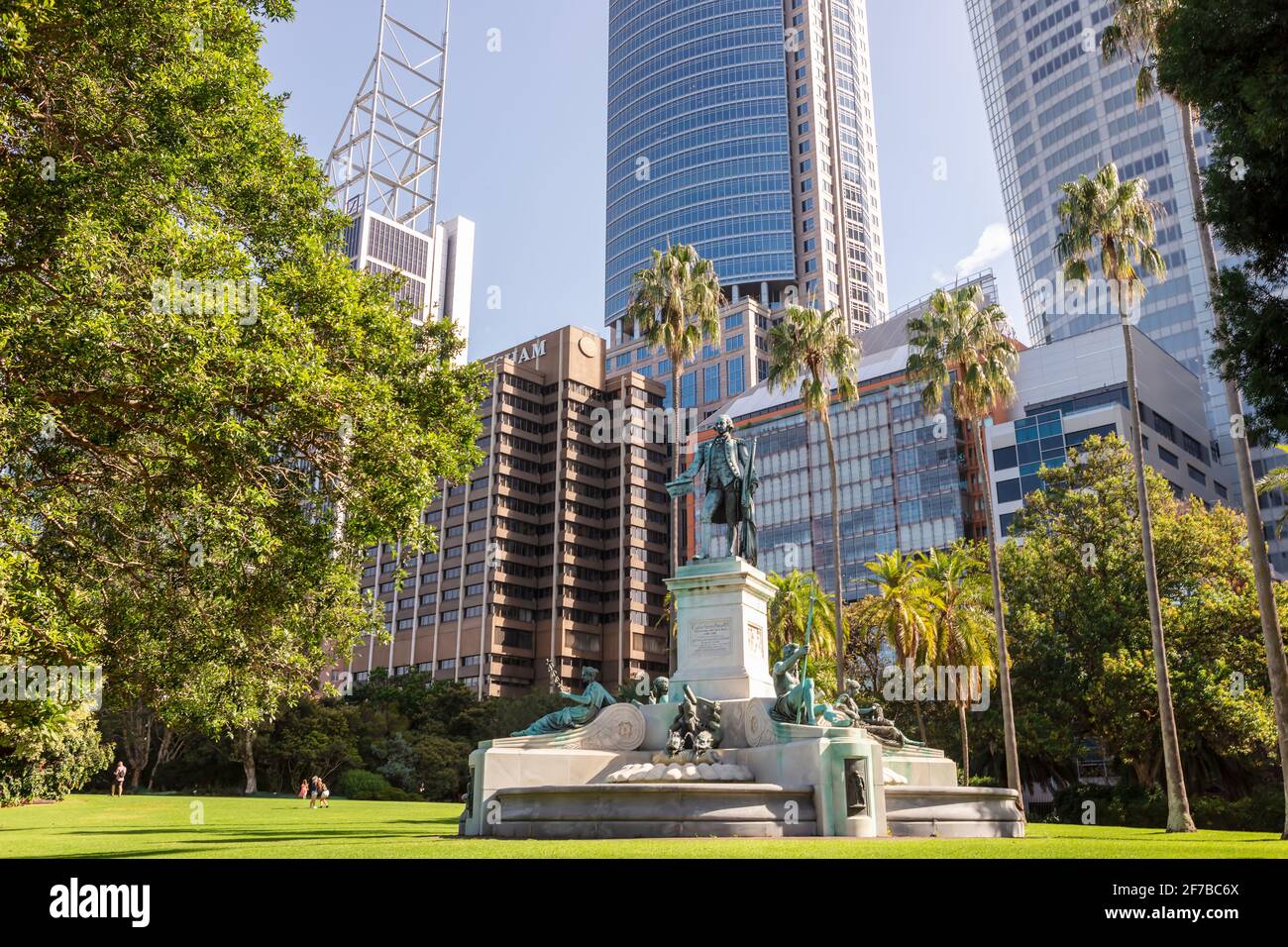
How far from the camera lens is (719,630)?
21938mm

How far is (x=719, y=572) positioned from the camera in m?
22.3

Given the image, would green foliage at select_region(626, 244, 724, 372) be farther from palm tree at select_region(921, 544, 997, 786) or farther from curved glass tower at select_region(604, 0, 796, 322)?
curved glass tower at select_region(604, 0, 796, 322)

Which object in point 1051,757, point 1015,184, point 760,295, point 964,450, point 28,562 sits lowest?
point 1051,757

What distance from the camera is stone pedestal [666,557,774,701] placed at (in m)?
21.3

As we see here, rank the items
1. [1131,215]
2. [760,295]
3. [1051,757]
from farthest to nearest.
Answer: [760,295]
[1051,757]
[1131,215]

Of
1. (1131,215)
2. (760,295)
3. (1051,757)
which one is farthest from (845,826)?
(760,295)

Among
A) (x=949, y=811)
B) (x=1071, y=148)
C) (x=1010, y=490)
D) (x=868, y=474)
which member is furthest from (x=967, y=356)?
(x=1071, y=148)

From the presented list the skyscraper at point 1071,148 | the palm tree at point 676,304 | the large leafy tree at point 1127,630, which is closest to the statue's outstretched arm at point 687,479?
the palm tree at point 676,304

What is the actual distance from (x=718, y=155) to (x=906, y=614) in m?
157

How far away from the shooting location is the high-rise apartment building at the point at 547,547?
13200 cm

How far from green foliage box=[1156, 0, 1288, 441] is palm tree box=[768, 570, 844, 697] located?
3099 cm

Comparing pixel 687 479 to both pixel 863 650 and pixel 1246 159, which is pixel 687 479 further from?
pixel 863 650

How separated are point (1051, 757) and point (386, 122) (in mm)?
180858
